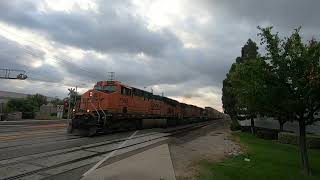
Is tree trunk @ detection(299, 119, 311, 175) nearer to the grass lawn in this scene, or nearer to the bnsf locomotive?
the grass lawn

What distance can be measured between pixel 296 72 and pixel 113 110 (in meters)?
16.4

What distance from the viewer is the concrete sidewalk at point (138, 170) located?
447 inches

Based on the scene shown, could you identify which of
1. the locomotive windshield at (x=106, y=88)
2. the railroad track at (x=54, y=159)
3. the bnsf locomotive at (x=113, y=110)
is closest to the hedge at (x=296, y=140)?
the bnsf locomotive at (x=113, y=110)

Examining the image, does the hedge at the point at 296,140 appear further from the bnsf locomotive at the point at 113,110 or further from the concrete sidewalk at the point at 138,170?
the concrete sidewalk at the point at 138,170

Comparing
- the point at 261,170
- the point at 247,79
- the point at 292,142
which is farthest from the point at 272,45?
the point at 292,142

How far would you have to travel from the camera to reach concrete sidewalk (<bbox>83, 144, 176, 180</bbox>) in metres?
11.3

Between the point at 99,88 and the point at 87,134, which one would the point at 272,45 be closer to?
the point at 87,134

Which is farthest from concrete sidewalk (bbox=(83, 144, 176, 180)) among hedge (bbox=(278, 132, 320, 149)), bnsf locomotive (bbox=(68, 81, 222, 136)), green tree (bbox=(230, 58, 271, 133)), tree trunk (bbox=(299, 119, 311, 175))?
hedge (bbox=(278, 132, 320, 149))

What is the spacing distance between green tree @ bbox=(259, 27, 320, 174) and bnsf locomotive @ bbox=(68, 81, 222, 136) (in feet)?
46.9

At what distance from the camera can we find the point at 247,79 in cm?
1562

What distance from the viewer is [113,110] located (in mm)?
27734

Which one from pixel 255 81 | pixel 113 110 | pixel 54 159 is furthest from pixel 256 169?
pixel 113 110

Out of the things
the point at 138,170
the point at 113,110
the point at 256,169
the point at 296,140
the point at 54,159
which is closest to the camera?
the point at 138,170

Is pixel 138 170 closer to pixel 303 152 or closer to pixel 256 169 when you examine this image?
pixel 256 169
